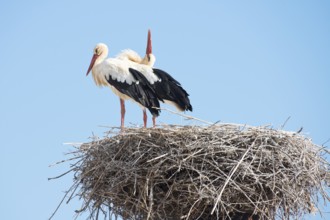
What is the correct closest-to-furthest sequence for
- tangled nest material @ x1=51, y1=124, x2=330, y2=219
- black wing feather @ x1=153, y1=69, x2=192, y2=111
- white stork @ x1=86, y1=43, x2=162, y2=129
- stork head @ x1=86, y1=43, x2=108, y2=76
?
tangled nest material @ x1=51, y1=124, x2=330, y2=219 < black wing feather @ x1=153, y1=69, x2=192, y2=111 < white stork @ x1=86, y1=43, x2=162, y2=129 < stork head @ x1=86, y1=43, x2=108, y2=76

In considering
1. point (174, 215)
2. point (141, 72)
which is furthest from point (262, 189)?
point (141, 72)

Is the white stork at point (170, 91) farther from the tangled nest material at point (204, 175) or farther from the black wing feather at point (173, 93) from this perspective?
the tangled nest material at point (204, 175)

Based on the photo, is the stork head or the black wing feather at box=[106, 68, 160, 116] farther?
the stork head

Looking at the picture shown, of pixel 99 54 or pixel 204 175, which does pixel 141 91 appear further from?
pixel 204 175

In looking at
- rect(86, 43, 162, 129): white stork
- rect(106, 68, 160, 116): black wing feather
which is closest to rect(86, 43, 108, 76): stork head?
rect(86, 43, 162, 129): white stork

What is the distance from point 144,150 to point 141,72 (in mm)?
2258

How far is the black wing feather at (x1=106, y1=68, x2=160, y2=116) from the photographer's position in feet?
28.6

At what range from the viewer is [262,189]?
6.72 meters

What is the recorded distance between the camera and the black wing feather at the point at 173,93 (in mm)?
8703

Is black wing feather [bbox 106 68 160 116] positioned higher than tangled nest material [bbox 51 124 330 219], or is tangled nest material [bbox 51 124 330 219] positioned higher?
black wing feather [bbox 106 68 160 116]

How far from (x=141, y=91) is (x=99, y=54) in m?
1.09

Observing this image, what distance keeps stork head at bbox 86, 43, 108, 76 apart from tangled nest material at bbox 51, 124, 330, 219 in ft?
8.54

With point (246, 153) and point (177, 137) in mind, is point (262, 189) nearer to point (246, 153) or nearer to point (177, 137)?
point (246, 153)

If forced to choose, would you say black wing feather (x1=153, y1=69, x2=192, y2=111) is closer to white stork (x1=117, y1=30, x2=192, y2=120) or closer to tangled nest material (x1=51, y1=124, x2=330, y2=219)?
white stork (x1=117, y1=30, x2=192, y2=120)
